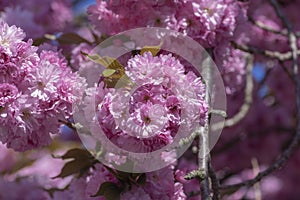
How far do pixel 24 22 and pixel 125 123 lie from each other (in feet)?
3.66

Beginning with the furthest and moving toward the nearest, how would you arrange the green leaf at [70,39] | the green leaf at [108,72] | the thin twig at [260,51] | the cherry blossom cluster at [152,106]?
the thin twig at [260,51]
the green leaf at [70,39]
the green leaf at [108,72]
the cherry blossom cluster at [152,106]

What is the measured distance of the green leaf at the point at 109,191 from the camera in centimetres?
193

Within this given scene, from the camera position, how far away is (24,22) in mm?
2701

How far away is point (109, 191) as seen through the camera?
1.95 m

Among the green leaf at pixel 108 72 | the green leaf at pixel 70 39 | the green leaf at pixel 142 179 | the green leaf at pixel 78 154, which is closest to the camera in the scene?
the green leaf at pixel 108 72

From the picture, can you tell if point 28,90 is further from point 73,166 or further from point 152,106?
point 73,166

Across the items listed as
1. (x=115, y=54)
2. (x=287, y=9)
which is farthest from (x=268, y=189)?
(x=115, y=54)

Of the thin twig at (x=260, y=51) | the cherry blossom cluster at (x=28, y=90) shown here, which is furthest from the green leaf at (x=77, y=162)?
the thin twig at (x=260, y=51)

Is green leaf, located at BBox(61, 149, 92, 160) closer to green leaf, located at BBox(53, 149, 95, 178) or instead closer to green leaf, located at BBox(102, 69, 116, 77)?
green leaf, located at BBox(53, 149, 95, 178)

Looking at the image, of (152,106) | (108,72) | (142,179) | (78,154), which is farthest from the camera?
(78,154)

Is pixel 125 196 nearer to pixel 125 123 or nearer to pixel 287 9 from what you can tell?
pixel 125 123

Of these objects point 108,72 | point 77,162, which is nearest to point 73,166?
point 77,162

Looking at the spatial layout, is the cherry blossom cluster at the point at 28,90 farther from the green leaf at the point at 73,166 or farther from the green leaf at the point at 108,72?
the green leaf at the point at 73,166

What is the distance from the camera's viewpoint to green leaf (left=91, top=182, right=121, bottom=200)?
1.93 m
